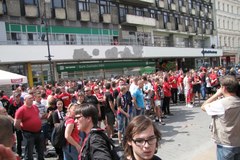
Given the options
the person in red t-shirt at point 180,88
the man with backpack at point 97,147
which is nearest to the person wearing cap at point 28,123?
the man with backpack at point 97,147

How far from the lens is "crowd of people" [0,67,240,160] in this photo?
7.54ft

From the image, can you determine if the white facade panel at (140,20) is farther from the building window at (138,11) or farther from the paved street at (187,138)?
the paved street at (187,138)

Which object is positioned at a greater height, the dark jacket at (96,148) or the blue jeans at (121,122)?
the dark jacket at (96,148)

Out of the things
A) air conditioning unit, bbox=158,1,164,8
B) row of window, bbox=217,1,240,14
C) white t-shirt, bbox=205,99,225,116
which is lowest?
white t-shirt, bbox=205,99,225,116

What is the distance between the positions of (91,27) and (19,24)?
872cm

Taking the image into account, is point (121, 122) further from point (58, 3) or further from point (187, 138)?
point (58, 3)

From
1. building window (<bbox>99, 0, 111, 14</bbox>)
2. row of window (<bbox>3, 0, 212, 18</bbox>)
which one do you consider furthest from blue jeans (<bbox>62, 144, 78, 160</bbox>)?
building window (<bbox>99, 0, 111, 14</bbox>)

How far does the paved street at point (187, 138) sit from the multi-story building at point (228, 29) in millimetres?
50197

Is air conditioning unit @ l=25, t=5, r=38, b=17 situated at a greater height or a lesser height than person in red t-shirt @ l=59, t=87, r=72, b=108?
greater

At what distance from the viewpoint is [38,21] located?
26281 millimetres

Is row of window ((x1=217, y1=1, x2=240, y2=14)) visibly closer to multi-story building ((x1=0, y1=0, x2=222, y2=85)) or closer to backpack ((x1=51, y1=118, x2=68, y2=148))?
multi-story building ((x1=0, y1=0, x2=222, y2=85))

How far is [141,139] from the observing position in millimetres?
2180

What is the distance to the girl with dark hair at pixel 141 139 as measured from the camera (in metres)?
2.18

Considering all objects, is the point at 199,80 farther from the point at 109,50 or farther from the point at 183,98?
the point at 109,50
